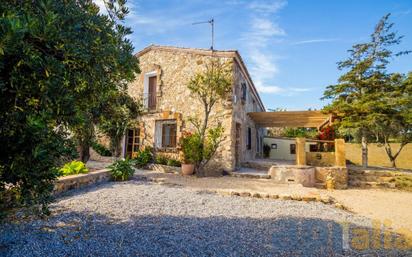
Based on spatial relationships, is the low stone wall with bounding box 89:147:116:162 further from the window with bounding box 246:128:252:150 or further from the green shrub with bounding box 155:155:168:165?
the window with bounding box 246:128:252:150

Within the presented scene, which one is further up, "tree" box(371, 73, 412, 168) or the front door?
"tree" box(371, 73, 412, 168)

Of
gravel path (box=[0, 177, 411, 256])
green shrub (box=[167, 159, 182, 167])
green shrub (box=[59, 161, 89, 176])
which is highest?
green shrub (box=[59, 161, 89, 176])

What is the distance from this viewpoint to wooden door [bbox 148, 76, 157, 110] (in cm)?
1257

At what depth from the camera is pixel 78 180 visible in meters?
5.79

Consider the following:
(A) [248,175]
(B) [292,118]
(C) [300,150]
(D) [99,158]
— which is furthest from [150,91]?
(B) [292,118]

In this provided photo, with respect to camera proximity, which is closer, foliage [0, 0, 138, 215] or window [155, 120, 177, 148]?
foliage [0, 0, 138, 215]

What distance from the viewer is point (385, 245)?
11.0 ft

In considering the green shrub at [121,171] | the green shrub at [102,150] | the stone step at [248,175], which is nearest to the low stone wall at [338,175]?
the stone step at [248,175]

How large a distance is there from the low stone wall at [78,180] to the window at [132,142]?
5.64 meters

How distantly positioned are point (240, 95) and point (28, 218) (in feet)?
31.8

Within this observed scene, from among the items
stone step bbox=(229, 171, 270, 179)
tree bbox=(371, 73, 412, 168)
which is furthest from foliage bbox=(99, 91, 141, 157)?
tree bbox=(371, 73, 412, 168)

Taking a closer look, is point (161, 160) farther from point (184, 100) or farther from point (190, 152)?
point (184, 100)

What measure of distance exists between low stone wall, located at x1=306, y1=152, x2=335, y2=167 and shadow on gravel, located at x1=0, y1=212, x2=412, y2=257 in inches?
334

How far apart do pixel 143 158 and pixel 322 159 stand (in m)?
9.52
